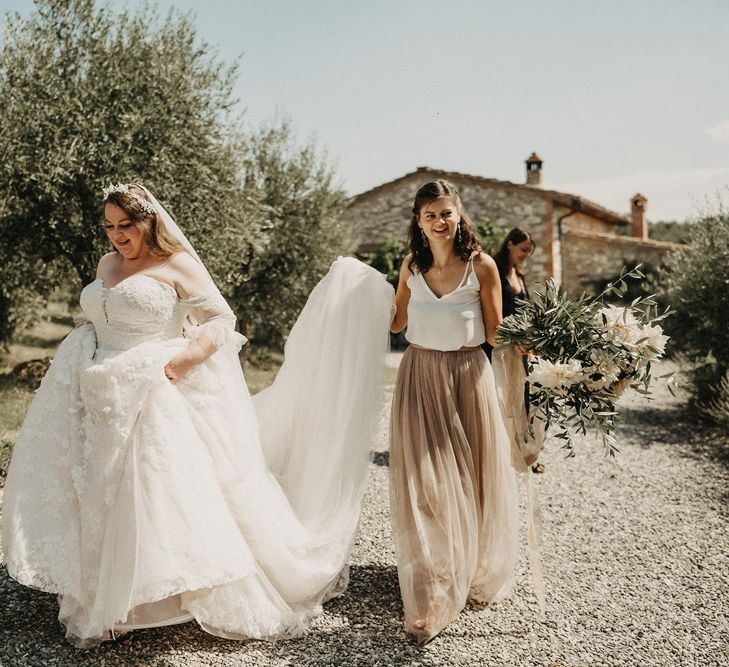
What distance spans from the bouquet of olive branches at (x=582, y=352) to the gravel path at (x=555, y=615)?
1186mm

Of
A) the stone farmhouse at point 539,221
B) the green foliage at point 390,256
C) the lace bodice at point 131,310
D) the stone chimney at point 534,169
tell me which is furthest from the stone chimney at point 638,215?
the lace bodice at point 131,310

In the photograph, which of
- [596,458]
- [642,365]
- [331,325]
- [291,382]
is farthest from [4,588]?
[596,458]

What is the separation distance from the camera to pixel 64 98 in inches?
367

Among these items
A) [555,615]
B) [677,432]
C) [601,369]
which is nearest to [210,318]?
[601,369]

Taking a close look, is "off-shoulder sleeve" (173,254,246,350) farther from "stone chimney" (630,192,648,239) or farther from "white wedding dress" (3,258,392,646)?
"stone chimney" (630,192,648,239)

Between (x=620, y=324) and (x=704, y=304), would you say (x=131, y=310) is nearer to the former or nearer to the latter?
(x=620, y=324)

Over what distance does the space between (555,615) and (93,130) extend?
29.5 feet

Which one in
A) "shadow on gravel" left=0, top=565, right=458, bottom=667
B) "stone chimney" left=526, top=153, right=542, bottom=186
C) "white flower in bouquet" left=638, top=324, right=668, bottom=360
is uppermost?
"stone chimney" left=526, top=153, right=542, bottom=186

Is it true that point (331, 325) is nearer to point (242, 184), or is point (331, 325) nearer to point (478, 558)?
point (478, 558)

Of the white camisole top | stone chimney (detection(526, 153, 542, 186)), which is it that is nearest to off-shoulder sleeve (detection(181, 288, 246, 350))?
the white camisole top

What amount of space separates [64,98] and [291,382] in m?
7.52

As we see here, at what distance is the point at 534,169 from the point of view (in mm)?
25500

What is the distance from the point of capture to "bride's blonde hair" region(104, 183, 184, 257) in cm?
354

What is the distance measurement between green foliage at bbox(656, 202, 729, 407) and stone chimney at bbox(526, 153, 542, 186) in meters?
15.0
